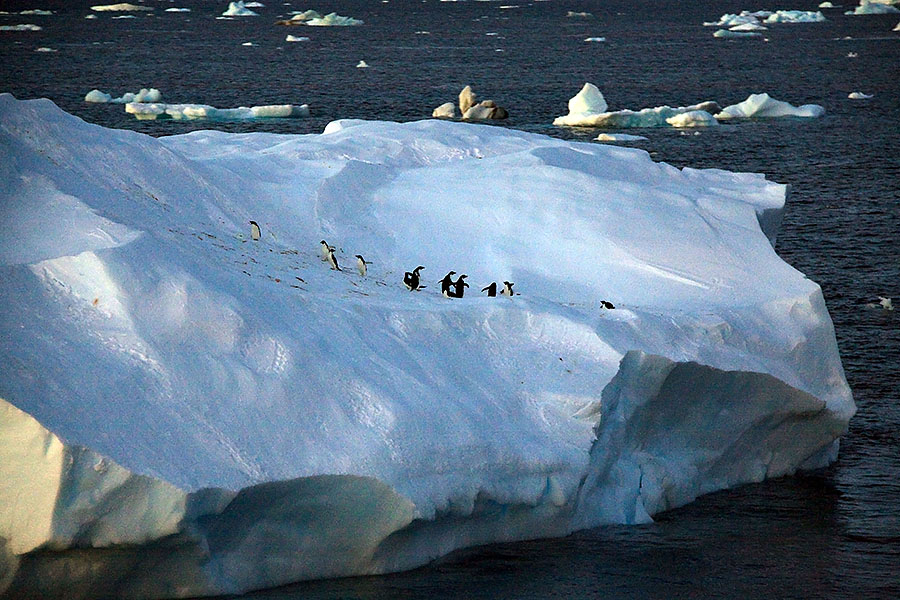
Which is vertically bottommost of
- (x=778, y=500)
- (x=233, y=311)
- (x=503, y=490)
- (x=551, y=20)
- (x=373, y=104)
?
(x=551, y=20)

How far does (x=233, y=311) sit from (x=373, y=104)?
1920 inches

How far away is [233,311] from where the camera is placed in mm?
14117

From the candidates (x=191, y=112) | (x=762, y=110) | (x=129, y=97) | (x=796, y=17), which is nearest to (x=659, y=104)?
(x=762, y=110)

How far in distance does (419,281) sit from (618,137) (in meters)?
31.2

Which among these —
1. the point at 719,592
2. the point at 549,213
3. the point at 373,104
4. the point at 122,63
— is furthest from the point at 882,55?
the point at 719,592

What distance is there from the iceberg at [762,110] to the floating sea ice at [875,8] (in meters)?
80.0

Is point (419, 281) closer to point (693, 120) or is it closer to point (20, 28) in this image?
point (693, 120)

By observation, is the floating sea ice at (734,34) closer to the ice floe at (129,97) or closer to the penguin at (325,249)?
the ice floe at (129,97)

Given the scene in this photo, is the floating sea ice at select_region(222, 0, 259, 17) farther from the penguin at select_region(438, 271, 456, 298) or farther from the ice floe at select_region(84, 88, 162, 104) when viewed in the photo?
the penguin at select_region(438, 271, 456, 298)

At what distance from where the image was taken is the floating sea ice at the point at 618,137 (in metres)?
47.1

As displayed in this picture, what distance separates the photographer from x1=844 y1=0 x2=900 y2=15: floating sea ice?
5064 inches

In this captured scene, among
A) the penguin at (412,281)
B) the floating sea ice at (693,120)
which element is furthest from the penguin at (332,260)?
the floating sea ice at (693,120)

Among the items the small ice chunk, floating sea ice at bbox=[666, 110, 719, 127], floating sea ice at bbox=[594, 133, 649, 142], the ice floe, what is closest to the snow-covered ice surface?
floating sea ice at bbox=[594, 133, 649, 142]

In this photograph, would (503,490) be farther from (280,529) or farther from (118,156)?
(118,156)
